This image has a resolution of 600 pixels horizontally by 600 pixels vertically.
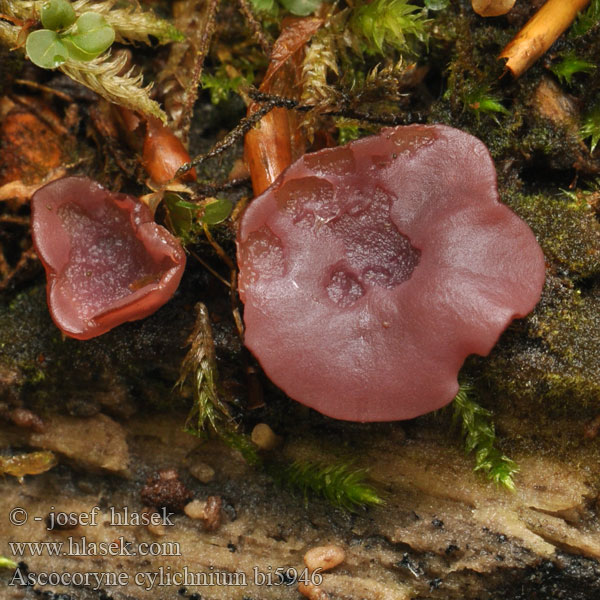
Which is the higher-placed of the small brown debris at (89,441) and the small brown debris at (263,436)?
the small brown debris at (263,436)

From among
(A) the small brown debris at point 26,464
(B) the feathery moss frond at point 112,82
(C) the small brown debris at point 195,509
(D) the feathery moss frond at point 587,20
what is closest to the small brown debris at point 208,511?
(C) the small brown debris at point 195,509

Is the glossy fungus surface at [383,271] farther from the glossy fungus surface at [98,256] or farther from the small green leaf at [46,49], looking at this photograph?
the small green leaf at [46,49]

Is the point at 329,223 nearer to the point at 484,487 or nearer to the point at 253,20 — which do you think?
the point at 253,20

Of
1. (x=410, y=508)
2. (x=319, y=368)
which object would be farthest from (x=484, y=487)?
(x=319, y=368)

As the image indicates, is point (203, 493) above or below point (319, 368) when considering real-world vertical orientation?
below

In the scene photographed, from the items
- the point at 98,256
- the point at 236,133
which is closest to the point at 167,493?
the point at 98,256

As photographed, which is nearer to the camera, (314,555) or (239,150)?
(314,555)
